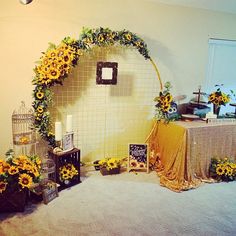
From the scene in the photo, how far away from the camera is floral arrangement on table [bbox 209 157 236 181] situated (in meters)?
3.23

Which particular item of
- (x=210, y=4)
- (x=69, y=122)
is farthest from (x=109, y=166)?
(x=210, y=4)

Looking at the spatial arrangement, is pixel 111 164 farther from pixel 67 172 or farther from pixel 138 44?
pixel 138 44

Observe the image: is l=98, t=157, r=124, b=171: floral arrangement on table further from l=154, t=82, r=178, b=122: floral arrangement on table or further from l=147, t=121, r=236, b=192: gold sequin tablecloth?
l=154, t=82, r=178, b=122: floral arrangement on table

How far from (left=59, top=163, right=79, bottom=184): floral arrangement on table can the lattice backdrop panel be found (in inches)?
19.2

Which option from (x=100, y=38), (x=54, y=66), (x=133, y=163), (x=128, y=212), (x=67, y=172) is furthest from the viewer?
(x=133, y=163)

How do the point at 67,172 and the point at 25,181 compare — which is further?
the point at 67,172

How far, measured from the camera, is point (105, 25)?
3234 millimetres

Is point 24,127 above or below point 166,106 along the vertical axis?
below

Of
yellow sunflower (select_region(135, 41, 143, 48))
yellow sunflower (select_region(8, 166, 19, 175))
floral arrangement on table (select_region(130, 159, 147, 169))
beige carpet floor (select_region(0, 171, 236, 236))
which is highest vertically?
yellow sunflower (select_region(135, 41, 143, 48))

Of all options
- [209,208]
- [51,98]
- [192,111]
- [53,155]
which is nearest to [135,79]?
[192,111]

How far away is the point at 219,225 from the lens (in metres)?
2.34

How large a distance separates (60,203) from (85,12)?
2.22 m

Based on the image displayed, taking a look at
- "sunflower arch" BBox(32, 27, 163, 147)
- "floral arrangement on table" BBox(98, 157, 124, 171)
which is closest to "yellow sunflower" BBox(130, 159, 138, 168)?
"floral arrangement on table" BBox(98, 157, 124, 171)

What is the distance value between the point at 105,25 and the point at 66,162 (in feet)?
5.80
